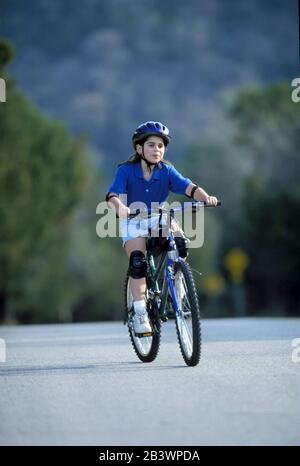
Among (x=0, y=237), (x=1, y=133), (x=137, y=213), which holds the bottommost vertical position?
(x=137, y=213)

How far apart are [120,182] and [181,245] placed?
2.27ft

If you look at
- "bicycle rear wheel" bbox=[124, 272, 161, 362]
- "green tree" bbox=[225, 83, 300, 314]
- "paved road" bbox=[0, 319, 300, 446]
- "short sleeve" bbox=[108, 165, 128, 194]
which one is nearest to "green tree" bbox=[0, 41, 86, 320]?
"green tree" bbox=[225, 83, 300, 314]

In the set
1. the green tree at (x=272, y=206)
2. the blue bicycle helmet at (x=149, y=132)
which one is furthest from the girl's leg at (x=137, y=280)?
the green tree at (x=272, y=206)

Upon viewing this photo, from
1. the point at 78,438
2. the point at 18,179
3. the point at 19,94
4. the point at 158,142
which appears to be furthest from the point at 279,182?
the point at 78,438

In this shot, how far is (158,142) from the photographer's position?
9695 millimetres

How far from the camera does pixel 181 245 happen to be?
950 centimetres

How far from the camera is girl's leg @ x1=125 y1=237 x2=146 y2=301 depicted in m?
9.66

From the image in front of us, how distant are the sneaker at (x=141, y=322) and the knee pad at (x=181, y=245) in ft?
1.87

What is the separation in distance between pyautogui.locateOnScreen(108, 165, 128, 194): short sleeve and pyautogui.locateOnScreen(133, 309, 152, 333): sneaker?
0.96 m

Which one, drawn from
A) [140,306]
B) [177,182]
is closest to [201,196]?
[177,182]

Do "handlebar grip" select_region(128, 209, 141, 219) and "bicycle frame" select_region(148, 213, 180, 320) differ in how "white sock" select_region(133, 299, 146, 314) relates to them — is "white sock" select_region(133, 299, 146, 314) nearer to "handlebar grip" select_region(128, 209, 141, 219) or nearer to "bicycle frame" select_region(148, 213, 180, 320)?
"bicycle frame" select_region(148, 213, 180, 320)

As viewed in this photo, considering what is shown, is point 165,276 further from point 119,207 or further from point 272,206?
point 272,206
